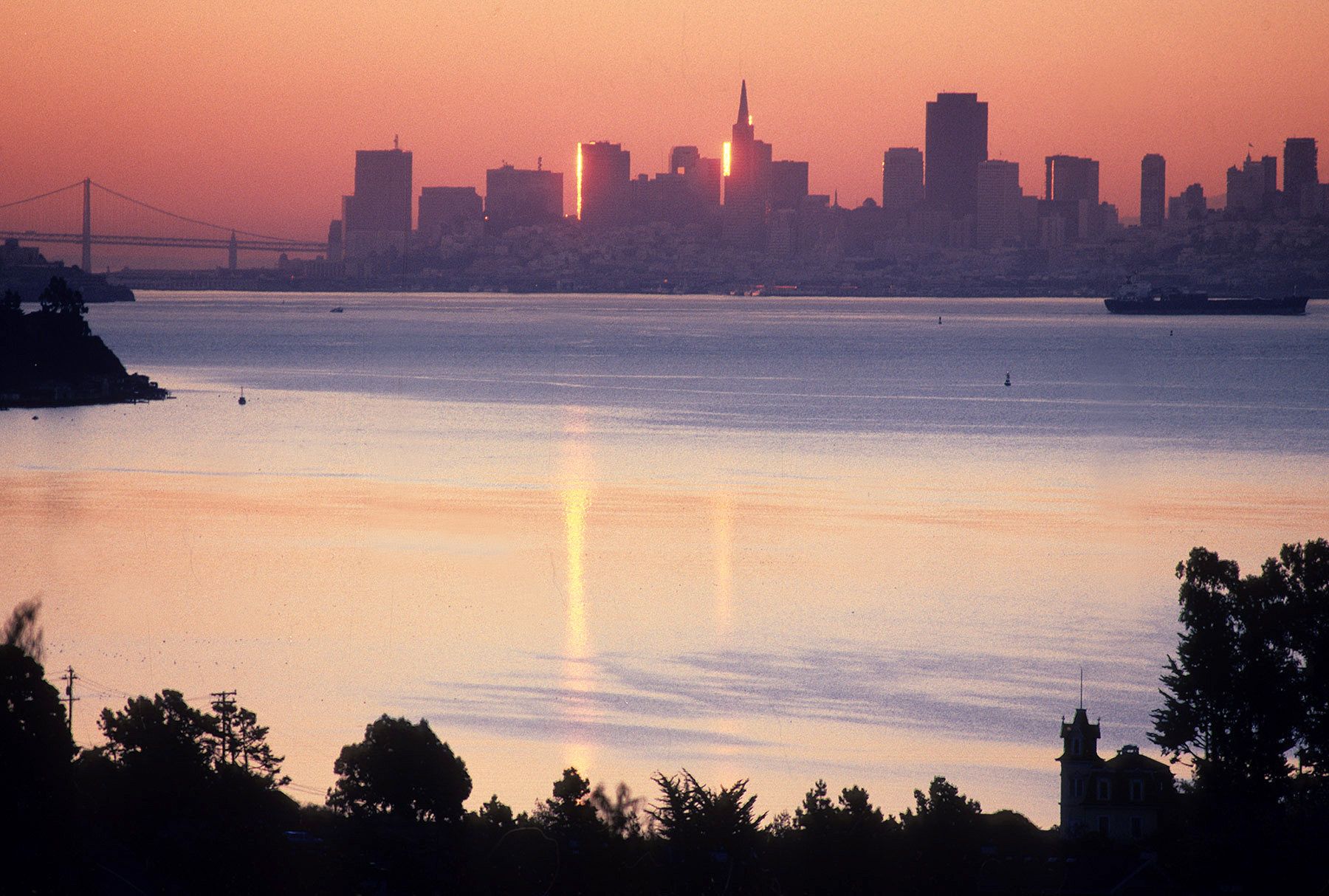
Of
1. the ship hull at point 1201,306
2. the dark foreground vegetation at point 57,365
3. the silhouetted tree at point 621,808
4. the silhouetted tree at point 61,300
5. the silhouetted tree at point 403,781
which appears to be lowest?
the silhouetted tree at point 621,808

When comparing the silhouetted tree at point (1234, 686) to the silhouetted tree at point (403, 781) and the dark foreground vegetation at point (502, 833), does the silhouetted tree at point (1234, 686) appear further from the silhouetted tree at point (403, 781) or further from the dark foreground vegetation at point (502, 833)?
the silhouetted tree at point (403, 781)

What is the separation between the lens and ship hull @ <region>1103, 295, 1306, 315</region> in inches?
6624

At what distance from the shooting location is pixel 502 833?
13711mm

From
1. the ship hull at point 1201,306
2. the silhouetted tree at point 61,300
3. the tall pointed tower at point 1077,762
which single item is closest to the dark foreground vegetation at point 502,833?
the tall pointed tower at point 1077,762

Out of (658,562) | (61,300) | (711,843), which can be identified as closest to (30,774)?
(711,843)

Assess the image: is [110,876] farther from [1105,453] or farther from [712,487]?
[1105,453]

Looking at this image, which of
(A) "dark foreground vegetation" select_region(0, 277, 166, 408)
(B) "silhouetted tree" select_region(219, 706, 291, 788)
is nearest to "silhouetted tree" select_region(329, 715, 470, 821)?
(B) "silhouetted tree" select_region(219, 706, 291, 788)

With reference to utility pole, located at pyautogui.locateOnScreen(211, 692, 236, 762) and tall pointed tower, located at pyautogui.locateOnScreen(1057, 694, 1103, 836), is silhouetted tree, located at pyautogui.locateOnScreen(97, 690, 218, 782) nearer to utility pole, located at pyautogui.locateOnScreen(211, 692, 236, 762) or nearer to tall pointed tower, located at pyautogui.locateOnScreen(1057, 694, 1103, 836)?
utility pole, located at pyautogui.locateOnScreen(211, 692, 236, 762)

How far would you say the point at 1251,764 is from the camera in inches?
607

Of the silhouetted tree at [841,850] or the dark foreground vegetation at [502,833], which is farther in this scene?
the silhouetted tree at [841,850]

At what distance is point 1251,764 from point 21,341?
52.5 meters

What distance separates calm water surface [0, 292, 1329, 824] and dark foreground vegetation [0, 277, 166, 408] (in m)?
1.94

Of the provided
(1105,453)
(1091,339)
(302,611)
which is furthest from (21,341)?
(1091,339)

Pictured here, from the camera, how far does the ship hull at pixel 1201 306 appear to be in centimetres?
16825
